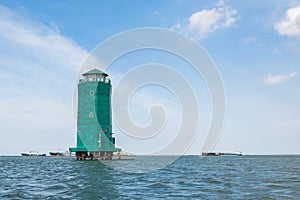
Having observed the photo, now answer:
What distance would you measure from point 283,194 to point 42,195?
15402mm

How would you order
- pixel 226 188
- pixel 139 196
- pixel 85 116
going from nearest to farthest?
pixel 139 196
pixel 226 188
pixel 85 116

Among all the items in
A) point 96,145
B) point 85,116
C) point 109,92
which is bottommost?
point 96,145

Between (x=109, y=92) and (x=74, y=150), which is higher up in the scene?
(x=109, y=92)

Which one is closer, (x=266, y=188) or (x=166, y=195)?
(x=166, y=195)

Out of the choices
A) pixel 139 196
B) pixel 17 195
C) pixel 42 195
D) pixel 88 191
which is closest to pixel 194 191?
pixel 139 196

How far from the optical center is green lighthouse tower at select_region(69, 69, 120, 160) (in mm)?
74688

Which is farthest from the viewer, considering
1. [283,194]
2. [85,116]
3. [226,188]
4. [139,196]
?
[85,116]

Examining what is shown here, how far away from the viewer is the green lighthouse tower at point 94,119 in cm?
7469

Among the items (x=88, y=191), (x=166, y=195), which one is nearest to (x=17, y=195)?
(x=88, y=191)

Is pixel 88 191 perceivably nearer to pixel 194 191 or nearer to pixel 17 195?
pixel 17 195

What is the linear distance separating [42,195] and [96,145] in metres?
54.6

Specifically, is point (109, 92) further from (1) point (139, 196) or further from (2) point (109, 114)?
(1) point (139, 196)

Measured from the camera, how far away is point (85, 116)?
245ft

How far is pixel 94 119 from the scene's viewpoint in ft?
244
